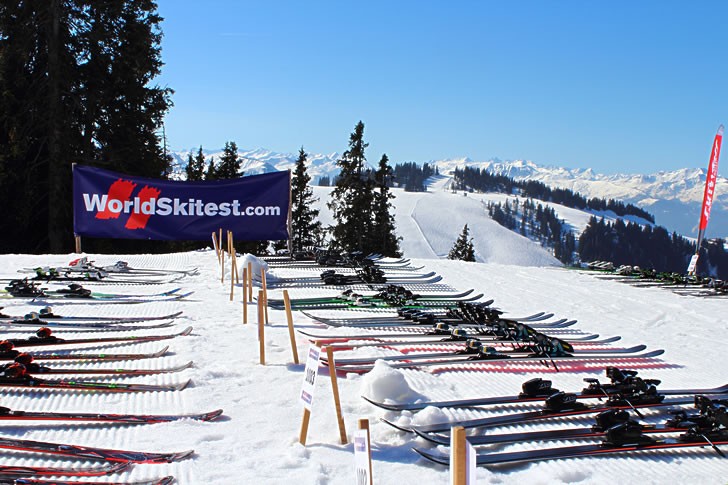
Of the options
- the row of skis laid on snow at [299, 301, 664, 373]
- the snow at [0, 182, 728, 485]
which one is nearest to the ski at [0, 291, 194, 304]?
the snow at [0, 182, 728, 485]

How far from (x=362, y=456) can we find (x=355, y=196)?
3555 cm

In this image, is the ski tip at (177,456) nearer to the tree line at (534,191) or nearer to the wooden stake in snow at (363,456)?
the wooden stake in snow at (363,456)

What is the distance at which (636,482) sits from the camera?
311 cm

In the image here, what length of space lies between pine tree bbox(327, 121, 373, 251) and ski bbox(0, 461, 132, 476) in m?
34.0

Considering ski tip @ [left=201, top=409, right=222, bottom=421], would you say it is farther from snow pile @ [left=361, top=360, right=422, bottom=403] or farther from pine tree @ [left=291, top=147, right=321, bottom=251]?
pine tree @ [left=291, top=147, right=321, bottom=251]

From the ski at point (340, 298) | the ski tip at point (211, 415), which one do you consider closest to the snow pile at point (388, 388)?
the ski tip at point (211, 415)

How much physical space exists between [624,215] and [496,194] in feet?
180

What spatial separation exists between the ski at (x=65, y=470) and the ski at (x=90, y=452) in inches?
2.6

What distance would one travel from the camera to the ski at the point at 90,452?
2.97m

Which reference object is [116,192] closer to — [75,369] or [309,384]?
[75,369]

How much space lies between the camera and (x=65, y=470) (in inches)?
110

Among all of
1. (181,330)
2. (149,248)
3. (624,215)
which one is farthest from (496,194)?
(181,330)

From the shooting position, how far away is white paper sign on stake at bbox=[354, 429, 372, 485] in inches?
80.4

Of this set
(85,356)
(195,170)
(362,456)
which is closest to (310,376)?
(362,456)
